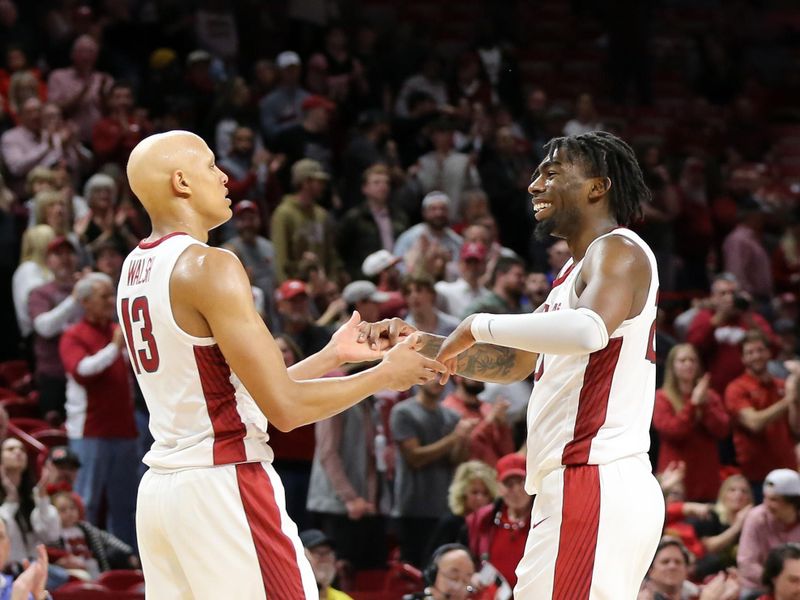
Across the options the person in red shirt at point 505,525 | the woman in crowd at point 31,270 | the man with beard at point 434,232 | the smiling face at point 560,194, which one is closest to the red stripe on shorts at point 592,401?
the smiling face at point 560,194

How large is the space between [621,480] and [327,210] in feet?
28.4

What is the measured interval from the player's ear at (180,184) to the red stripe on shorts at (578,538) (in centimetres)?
164

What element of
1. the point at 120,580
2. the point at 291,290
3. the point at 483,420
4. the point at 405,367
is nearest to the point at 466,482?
the point at 483,420

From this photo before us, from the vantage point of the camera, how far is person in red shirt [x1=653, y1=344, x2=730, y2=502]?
421 inches

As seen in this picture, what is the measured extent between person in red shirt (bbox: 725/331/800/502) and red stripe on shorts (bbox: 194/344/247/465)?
6797 mm

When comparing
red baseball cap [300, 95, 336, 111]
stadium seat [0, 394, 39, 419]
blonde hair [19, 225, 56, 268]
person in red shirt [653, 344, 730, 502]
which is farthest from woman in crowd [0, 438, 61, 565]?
red baseball cap [300, 95, 336, 111]

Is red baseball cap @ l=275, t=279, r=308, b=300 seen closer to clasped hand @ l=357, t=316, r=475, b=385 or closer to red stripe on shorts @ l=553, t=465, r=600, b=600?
clasped hand @ l=357, t=316, r=475, b=385

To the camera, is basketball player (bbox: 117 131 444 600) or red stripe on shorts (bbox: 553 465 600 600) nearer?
basketball player (bbox: 117 131 444 600)

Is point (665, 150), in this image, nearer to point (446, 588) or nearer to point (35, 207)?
point (35, 207)

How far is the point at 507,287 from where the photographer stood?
11.5 m

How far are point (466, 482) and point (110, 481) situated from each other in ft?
8.23

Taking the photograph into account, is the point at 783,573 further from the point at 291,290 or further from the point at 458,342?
the point at 291,290

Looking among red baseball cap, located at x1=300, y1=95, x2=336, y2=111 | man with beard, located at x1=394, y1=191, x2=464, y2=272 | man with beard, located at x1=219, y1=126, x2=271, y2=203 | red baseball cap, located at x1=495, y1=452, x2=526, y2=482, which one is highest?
red baseball cap, located at x1=300, y1=95, x2=336, y2=111

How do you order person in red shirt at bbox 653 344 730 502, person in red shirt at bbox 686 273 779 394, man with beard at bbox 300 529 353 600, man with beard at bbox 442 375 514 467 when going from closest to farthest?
man with beard at bbox 300 529 353 600, man with beard at bbox 442 375 514 467, person in red shirt at bbox 653 344 730 502, person in red shirt at bbox 686 273 779 394
